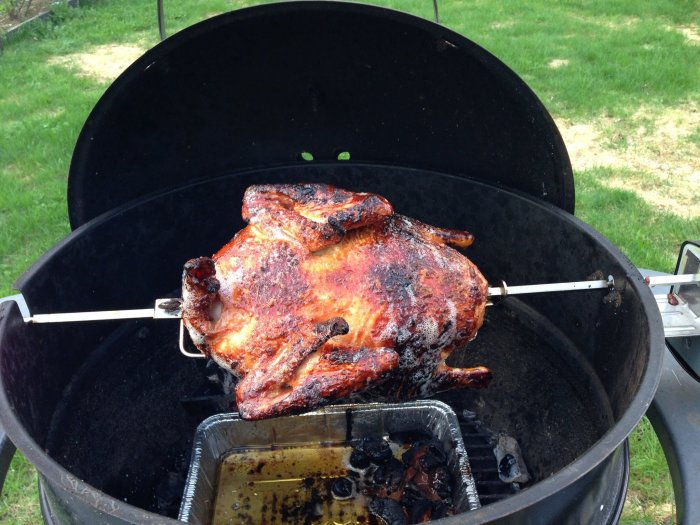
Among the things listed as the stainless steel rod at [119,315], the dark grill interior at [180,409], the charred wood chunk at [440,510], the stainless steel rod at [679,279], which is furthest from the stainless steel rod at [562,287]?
the stainless steel rod at [119,315]

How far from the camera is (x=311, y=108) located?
248 centimetres

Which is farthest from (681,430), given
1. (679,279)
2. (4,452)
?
(4,452)

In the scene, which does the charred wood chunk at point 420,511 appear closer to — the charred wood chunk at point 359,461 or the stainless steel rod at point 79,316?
the charred wood chunk at point 359,461

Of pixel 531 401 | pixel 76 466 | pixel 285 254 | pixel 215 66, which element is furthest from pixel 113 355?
pixel 531 401

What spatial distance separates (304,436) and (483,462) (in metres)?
0.71

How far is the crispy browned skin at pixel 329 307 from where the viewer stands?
161 centimetres

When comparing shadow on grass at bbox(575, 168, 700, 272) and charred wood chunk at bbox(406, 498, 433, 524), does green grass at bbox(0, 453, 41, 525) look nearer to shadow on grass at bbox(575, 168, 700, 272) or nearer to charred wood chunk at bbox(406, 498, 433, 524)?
charred wood chunk at bbox(406, 498, 433, 524)

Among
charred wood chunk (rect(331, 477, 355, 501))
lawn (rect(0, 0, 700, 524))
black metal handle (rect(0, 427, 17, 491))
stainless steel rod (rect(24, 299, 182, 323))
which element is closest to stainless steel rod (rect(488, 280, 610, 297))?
charred wood chunk (rect(331, 477, 355, 501))

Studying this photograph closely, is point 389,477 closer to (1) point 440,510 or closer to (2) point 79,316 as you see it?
(1) point 440,510

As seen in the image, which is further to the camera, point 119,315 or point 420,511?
point 420,511

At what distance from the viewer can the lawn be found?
4.19 m

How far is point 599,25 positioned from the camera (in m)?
7.72

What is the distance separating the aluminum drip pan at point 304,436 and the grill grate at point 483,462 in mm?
149

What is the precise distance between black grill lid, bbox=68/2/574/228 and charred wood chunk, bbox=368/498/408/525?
4.03 feet
